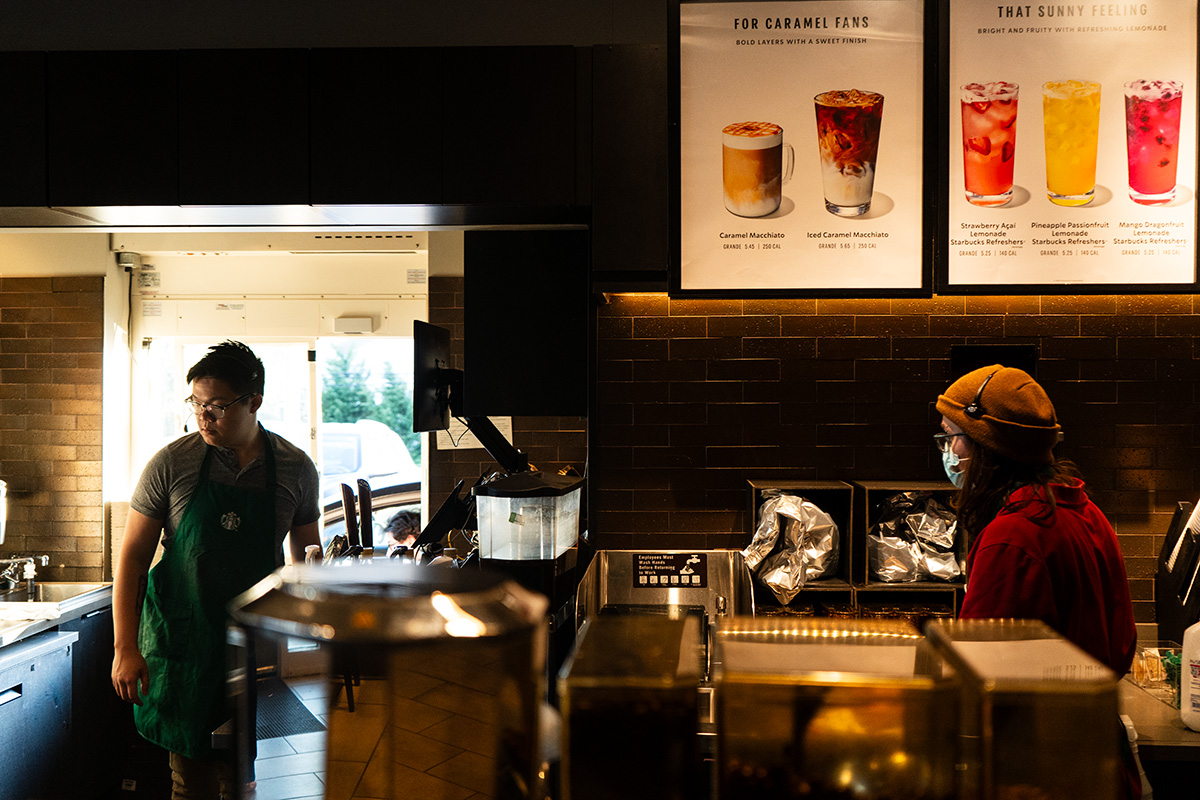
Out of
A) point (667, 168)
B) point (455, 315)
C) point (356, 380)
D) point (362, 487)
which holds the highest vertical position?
point (667, 168)

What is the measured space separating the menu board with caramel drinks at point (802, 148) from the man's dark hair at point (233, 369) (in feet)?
5.76

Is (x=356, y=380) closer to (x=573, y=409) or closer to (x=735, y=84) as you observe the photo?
(x=573, y=409)

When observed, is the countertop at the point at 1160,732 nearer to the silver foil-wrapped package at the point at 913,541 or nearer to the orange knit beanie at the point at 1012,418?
the silver foil-wrapped package at the point at 913,541

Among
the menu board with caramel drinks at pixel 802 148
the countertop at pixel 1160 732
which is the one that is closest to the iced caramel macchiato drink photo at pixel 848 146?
the menu board with caramel drinks at pixel 802 148

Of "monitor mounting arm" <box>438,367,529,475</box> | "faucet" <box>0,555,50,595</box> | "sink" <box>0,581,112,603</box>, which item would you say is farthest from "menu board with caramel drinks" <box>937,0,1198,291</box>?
"faucet" <box>0,555,50,595</box>

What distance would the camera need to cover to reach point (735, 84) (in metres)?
2.60

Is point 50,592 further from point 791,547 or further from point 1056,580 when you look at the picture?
point 1056,580

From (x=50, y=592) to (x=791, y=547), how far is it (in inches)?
142

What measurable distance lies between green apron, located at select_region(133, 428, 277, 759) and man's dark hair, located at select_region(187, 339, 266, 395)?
1.08 feet

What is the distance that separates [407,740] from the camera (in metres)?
0.92

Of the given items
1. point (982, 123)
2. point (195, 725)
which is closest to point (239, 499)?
point (195, 725)

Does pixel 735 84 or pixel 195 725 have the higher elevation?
pixel 735 84

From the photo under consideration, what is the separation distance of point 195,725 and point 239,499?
821 millimetres

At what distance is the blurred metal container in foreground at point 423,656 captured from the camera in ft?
2.71
